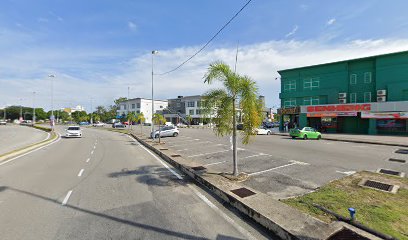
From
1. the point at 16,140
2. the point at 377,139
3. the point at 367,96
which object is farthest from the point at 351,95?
the point at 16,140

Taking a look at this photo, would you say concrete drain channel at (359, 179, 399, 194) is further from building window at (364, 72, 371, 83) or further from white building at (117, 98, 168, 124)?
white building at (117, 98, 168, 124)

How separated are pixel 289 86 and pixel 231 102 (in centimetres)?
3839

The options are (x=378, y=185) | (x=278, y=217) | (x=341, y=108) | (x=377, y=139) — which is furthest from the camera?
(x=341, y=108)

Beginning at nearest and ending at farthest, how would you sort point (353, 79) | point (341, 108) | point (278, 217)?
point (278, 217) < point (341, 108) < point (353, 79)

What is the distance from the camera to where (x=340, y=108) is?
115 feet

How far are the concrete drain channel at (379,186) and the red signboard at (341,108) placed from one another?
30.0 meters

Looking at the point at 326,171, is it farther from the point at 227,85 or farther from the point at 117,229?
the point at 117,229

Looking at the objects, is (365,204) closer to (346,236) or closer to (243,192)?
(346,236)

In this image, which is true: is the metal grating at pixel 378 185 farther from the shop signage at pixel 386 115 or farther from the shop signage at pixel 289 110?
the shop signage at pixel 289 110

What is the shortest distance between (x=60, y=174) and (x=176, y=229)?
7612 mm

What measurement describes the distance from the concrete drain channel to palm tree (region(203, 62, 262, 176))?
4.29m

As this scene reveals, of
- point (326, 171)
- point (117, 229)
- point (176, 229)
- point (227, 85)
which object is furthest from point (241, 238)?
point (326, 171)

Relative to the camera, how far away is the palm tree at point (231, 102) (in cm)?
855

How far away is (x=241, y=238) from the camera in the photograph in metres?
4.66
